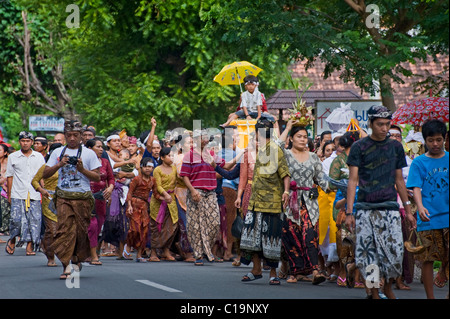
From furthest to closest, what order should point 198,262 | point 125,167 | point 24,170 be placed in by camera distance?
point 24,170 < point 125,167 < point 198,262

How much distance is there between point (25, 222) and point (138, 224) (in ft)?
7.44

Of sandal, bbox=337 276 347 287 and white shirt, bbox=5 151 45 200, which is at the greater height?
white shirt, bbox=5 151 45 200

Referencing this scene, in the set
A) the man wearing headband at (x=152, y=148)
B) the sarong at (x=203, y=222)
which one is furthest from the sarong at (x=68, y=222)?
the man wearing headband at (x=152, y=148)

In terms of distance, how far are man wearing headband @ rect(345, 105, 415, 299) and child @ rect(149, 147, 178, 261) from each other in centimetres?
666

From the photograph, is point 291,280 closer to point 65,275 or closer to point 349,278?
point 349,278

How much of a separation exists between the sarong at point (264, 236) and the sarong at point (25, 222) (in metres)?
6.36

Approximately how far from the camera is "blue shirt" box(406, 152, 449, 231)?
10242mm

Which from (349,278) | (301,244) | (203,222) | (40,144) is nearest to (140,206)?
(203,222)

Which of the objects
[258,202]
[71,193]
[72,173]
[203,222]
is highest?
[72,173]

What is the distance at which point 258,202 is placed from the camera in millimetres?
12484

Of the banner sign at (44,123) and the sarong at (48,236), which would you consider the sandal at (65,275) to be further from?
the banner sign at (44,123)

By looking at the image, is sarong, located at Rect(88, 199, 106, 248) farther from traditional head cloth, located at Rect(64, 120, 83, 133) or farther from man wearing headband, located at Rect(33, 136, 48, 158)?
man wearing headband, located at Rect(33, 136, 48, 158)

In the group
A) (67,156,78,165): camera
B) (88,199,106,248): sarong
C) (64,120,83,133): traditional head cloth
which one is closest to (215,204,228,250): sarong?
(88,199,106,248): sarong
